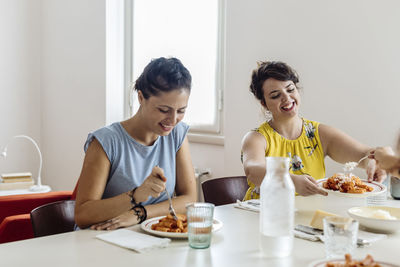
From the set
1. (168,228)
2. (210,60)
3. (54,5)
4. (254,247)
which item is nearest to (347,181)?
(254,247)

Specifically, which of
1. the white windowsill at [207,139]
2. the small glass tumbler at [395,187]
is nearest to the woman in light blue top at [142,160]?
the small glass tumbler at [395,187]

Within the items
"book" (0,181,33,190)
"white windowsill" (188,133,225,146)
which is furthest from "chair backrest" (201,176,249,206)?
"book" (0,181,33,190)

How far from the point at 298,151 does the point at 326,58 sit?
764 millimetres

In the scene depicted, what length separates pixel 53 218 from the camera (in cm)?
170

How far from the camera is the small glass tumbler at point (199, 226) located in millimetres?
1254

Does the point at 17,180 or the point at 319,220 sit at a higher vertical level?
the point at 319,220

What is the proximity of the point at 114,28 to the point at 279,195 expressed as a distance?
3349 mm

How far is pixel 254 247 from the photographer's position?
129 cm

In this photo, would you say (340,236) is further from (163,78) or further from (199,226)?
(163,78)

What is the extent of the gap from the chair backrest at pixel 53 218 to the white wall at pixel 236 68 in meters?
1.53

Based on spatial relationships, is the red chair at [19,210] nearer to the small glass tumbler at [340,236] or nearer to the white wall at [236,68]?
the white wall at [236,68]

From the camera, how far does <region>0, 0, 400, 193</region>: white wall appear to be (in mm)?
2514

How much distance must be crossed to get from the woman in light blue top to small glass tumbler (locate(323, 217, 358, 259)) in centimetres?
54

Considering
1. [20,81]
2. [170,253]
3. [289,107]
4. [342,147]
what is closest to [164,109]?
[170,253]
